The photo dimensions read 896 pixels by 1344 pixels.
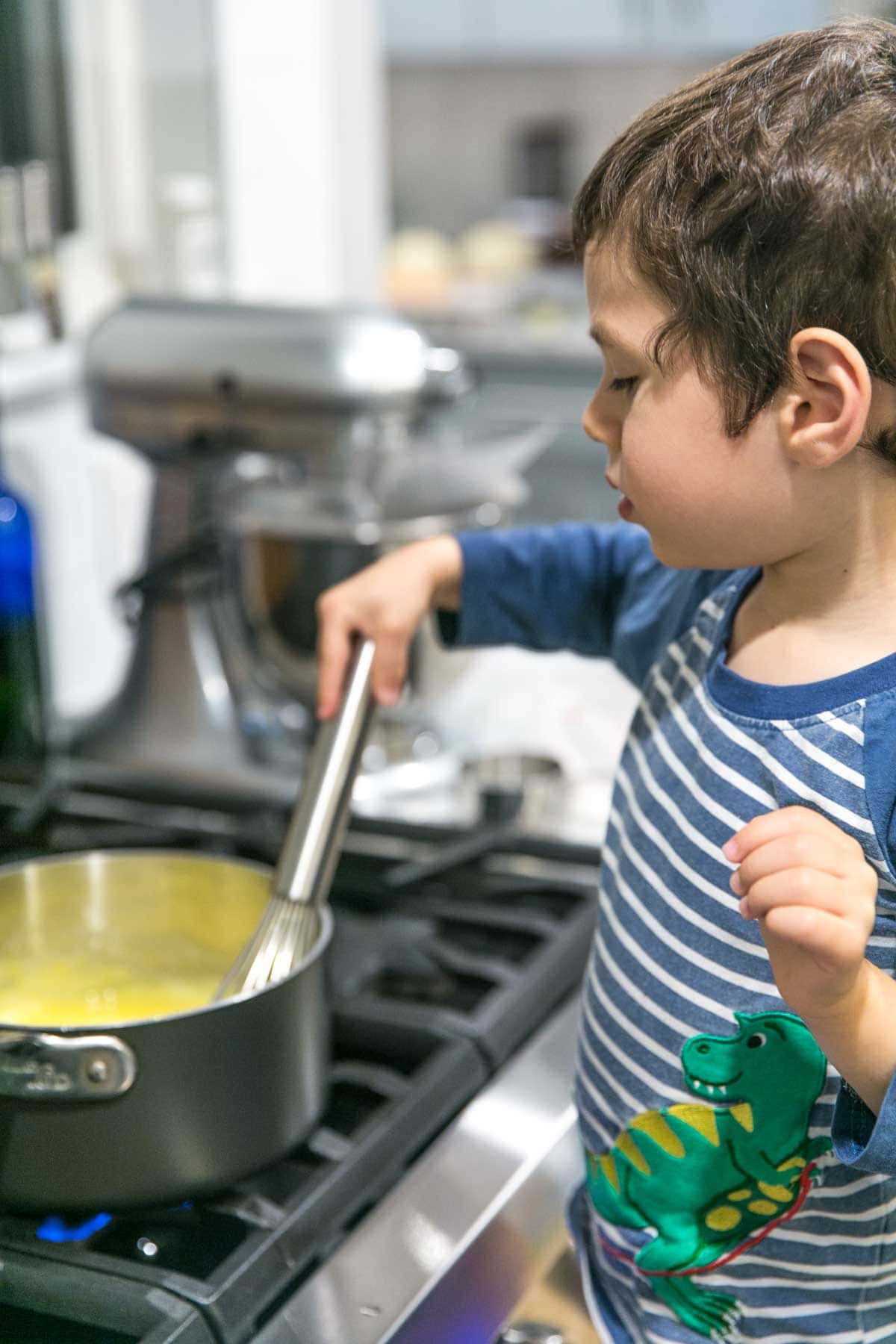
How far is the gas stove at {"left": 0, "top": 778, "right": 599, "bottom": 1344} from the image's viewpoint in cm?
49

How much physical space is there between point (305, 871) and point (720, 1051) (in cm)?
16

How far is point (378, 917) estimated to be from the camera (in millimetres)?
758

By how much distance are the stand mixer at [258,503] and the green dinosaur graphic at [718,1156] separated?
0.43 meters

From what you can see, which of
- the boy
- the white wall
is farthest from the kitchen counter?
the white wall

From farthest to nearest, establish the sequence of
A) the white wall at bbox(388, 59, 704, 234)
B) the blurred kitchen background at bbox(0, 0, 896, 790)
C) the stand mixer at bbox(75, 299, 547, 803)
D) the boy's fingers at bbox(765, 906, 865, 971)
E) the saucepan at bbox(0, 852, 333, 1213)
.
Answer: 1. the white wall at bbox(388, 59, 704, 234)
2. the blurred kitchen background at bbox(0, 0, 896, 790)
3. the stand mixer at bbox(75, 299, 547, 803)
4. the saucepan at bbox(0, 852, 333, 1213)
5. the boy's fingers at bbox(765, 906, 865, 971)

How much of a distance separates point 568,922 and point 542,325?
2.12m

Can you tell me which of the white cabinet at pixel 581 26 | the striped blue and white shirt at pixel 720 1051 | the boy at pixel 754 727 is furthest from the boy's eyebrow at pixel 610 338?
the white cabinet at pixel 581 26

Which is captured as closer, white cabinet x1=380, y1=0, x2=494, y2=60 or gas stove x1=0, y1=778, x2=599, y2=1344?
gas stove x1=0, y1=778, x2=599, y2=1344

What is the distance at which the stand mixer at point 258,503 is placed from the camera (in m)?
0.88

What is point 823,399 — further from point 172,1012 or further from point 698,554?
point 172,1012

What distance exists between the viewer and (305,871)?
22.3 inches

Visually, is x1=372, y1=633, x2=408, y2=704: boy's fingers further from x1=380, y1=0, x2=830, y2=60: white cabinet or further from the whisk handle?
x1=380, y1=0, x2=830, y2=60: white cabinet

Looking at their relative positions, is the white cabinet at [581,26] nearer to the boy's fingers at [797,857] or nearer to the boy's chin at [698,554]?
the boy's chin at [698,554]

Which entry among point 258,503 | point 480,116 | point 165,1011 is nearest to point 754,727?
point 165,1011
